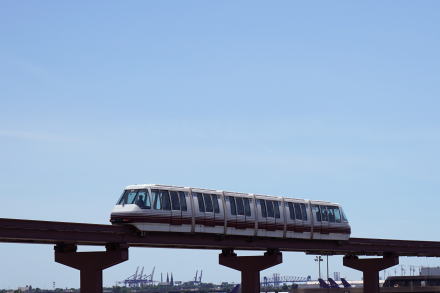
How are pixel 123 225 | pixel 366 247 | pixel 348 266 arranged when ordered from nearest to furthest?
pixel 123 225 → pixel 366 247 → pixel 348 266

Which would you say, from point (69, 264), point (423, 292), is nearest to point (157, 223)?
point (69, 264)

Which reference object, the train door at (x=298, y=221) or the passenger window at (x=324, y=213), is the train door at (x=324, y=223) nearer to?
the passenger window at (x=324, y=213)

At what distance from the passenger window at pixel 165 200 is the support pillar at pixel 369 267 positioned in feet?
109

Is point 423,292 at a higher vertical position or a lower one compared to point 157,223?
lower

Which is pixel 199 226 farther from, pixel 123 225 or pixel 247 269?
pixel 247 269

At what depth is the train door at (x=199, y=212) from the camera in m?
52.3

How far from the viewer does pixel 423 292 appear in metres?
106

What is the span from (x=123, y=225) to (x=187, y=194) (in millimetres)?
4618

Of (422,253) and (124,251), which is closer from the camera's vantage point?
(124,251)

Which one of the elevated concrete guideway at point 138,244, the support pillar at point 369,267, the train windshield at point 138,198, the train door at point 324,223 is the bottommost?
the support pillar at point 369,267

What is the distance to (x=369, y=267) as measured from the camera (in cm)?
8094

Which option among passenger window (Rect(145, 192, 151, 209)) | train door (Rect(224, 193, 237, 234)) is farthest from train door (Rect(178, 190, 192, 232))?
train door (Rect(224, 193, 237, 234))

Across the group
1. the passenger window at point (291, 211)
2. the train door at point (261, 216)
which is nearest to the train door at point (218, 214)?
the train door at point (261, 216)

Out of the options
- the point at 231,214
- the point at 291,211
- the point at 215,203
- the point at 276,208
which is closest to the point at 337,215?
the point at 291,211
